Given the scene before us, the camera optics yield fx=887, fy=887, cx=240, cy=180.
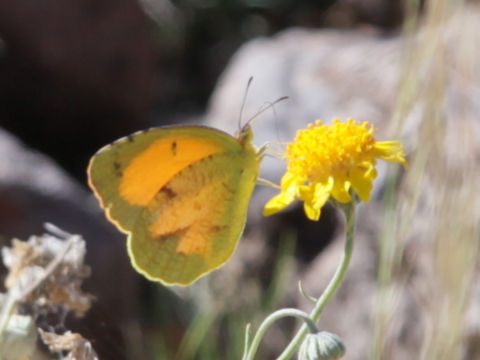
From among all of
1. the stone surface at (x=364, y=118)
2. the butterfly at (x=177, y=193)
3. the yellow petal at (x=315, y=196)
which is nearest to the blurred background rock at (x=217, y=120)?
the stone surface at (x=364, y=118)

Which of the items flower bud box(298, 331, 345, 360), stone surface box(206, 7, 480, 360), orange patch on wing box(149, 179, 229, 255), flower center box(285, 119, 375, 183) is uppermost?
stone surface box(206, 7, 480, 360)

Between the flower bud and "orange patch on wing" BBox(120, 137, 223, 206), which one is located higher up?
"orange patch on wing" BBox(120, 137, 223, 206)

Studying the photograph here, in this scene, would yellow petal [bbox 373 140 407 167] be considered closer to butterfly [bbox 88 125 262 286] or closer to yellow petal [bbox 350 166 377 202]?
yellow petal [bbox 350 166 377 202]

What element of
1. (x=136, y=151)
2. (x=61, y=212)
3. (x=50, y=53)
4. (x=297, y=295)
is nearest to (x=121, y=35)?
(x=50, y=53)

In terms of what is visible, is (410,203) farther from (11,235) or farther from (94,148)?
(94,148)

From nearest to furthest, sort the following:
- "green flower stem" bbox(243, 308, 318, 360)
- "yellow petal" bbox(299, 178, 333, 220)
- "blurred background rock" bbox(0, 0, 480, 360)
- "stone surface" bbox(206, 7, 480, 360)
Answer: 1. "green flower stem" bbox(243, 308, 318, 360)
2. "yellow petal" bbox(299, 178, 333, 220)
3. "stone surface" bbox(206, 7, 480, 360)
4. "blurred background rock" bbox(0, 0, 480, 360)

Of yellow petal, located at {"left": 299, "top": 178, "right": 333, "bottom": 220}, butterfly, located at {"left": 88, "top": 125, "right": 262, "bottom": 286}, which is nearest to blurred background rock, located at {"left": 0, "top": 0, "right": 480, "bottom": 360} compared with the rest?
butterfly, located at {"left": 88, "top": 125, "right": 262, "bottom": 286}
